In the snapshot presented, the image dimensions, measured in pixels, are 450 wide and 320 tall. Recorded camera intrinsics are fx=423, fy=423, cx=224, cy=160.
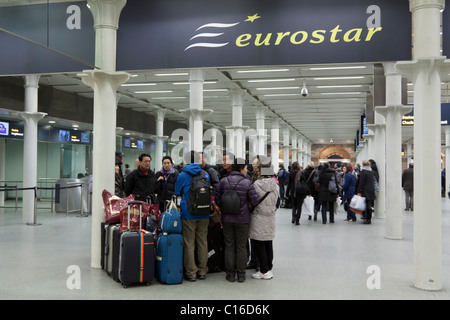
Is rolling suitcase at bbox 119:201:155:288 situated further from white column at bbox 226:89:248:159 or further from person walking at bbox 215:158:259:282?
white column at bbox 226:89:248:159

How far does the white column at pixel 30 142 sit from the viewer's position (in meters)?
11.1

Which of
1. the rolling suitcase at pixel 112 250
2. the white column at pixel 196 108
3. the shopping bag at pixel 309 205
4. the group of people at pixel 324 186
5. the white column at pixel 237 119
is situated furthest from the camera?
the white column at pixel 237 119

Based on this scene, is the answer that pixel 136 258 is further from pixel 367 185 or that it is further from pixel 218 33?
pixel 367 185

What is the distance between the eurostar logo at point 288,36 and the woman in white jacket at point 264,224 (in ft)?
6.38

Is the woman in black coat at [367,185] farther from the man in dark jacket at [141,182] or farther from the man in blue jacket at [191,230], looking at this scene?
the man in blue jacket at [191,230]

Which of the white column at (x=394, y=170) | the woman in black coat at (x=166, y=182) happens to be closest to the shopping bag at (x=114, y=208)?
the woman in black coat at (x=166, y=182)

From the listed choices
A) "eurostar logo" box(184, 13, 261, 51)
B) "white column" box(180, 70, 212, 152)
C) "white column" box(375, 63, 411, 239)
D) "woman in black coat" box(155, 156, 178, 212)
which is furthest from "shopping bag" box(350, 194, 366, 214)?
"eurostar logo" box(184, 13, 261, 51)

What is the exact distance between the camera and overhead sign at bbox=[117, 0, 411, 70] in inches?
222

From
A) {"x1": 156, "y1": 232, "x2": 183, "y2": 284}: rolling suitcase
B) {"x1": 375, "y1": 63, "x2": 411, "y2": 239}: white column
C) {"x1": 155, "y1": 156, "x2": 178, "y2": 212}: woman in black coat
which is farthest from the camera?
{"x1": 375, "y1": 63, "x2": 411, "y2": 239}: white column

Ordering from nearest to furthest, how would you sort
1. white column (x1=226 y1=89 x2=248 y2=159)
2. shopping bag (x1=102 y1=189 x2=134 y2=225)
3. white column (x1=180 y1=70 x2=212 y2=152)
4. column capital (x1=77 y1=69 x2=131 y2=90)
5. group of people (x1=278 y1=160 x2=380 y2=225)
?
shopping bag (x1=102 y1=189 x2=134 y2=225) < column capital (x1=77 y1=69 x2=131 y2=90) < group of people (x1=278 y1=160 x2=380 y2=225) < white column (x1=180 y1=70 x2=212 y2=152) < white column (x1=226 y1=89 x2=248 y2=159)

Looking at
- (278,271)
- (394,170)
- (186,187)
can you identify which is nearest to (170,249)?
(186,187)

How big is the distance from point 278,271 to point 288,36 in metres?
3.33

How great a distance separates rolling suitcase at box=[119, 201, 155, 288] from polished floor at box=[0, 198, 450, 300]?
0.46 feet
